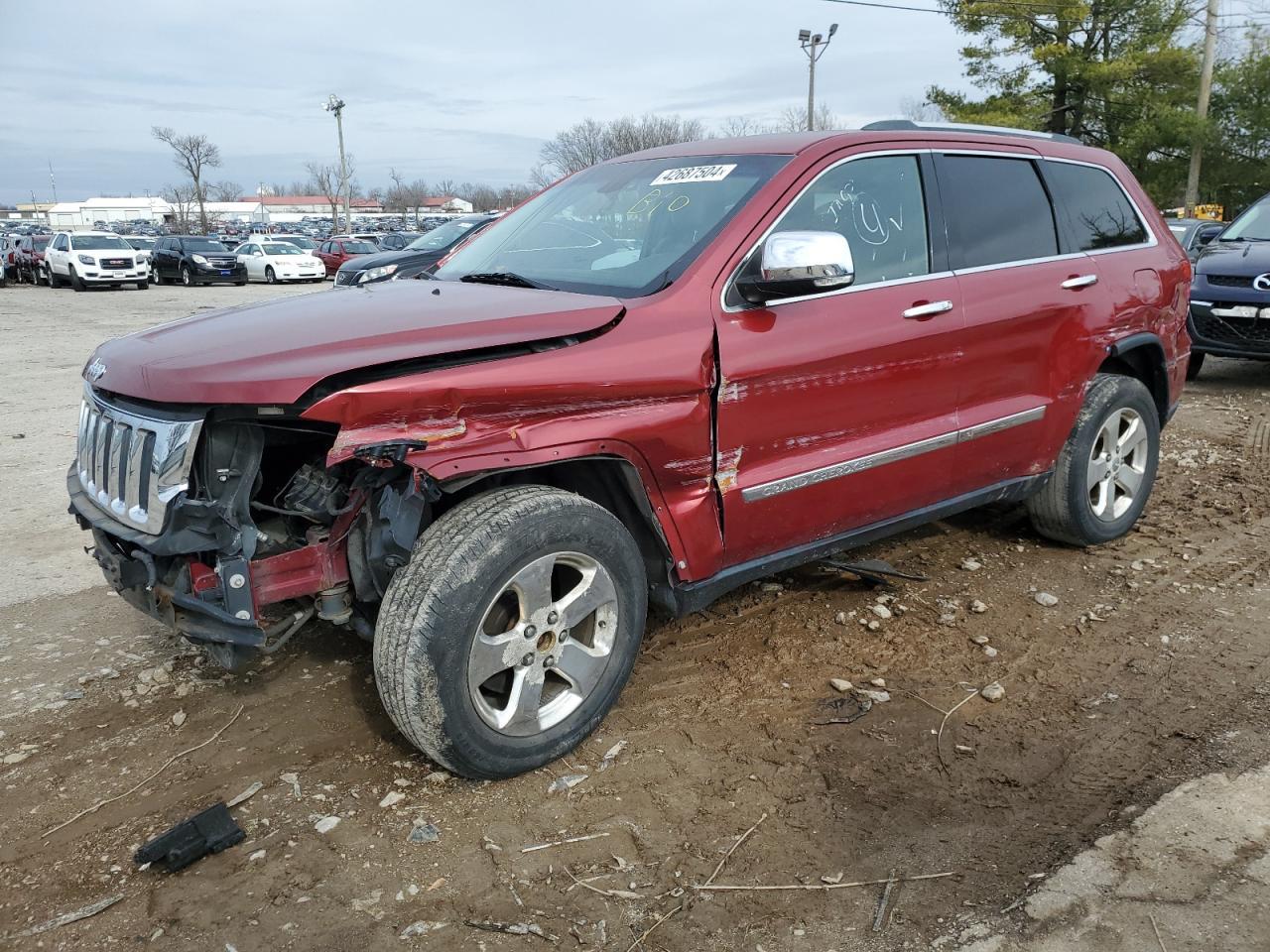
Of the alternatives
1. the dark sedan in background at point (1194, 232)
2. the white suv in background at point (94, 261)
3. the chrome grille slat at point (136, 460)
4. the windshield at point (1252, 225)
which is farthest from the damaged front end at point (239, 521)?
the white suv in background at point (94, 261)

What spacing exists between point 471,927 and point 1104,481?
377 cm

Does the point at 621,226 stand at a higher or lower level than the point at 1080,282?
higher

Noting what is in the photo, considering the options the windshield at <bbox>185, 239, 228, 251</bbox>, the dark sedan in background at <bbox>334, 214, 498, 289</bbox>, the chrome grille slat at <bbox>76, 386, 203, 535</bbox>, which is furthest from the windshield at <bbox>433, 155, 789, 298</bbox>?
the windshield at <bbox>185, 239, 228, 251</bbox>

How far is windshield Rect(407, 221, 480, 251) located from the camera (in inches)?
594

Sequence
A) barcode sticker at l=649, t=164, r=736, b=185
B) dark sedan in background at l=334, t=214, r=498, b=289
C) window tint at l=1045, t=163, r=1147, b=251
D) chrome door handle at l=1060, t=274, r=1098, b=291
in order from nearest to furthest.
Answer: barcode sticker at l=649, t=164, r=736, b=185 < chrome door handle at l=1060, t=274, r=1098, b=291 < window tint at l=1045, t=163, r=1147, b=251 < dark sedan in background at l=334, t=214, r=498, b=289

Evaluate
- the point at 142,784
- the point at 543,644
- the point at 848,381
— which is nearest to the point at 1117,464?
the point at 848,381

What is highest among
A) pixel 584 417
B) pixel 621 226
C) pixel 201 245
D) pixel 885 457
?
pixel 201 245

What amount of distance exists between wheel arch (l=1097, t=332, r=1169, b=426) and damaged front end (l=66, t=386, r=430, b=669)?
11.5ft

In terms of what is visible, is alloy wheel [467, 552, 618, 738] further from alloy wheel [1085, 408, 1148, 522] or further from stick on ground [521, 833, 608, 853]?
alloy wheel [1085, 408, 1148, 522]

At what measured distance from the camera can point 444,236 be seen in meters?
15.6

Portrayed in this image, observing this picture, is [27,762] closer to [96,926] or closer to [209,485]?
[96,926]

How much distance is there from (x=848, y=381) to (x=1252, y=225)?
342 inches

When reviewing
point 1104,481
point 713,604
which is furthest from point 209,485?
point 1104,481

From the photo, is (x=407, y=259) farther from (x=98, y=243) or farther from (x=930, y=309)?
(x=98, y=243)
